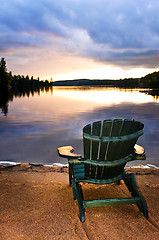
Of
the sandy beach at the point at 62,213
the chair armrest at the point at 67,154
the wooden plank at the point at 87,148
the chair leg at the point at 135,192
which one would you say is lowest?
the sandy beach at the point at 62,213

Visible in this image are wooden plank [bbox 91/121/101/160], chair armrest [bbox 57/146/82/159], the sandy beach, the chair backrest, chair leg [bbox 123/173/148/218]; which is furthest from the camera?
chair armrest [bbox 57/146/82/159]

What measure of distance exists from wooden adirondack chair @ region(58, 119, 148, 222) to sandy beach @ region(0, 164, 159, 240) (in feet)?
0.73

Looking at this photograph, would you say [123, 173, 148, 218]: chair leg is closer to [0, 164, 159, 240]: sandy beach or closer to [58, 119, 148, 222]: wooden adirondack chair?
[58, 119, 148, 222]: wooden adirondack chair

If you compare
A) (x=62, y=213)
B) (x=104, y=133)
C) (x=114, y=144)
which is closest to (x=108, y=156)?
(x=114, y=144)

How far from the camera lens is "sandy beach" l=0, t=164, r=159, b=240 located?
2.55 meters

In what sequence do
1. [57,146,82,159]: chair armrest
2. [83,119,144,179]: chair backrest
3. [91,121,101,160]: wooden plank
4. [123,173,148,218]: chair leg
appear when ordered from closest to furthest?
[83,119,144,179]: chair backrest → [91,121,101,160]: wooden plank → [123,173,148,218]: chair leg → [57,146,82,159]: chair armrest

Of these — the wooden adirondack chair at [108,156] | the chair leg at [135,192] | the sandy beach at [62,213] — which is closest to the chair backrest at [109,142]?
the wooden adirondack chair at [108,156]

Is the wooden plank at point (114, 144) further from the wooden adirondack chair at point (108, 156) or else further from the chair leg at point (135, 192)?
the chair leg at point (135, 192)

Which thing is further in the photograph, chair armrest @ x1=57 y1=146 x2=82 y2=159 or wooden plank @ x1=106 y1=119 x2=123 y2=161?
chair armrest @ x1=57 y1=146 x2=82 y2=159

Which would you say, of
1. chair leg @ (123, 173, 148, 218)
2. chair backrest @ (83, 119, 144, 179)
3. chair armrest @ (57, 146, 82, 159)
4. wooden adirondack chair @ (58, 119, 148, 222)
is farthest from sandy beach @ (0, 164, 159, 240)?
chair armrest @ (57, 146, 82, 159)

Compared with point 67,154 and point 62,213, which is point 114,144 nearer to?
point 67,154

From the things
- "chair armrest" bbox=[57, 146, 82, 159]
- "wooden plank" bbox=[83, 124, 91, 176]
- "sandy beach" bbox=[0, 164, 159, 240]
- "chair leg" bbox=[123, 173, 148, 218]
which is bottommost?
"sandy beach" bbox=[0, 164, 159, 240]

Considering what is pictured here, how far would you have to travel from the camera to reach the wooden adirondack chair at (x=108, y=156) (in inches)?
109

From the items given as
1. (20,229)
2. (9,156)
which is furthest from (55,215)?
(9,156)
